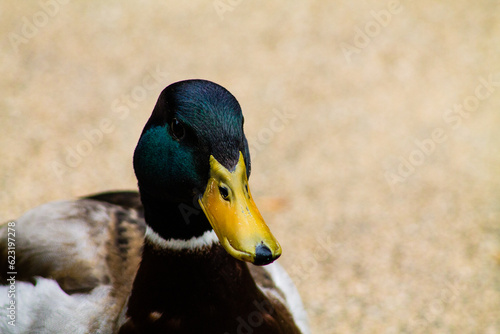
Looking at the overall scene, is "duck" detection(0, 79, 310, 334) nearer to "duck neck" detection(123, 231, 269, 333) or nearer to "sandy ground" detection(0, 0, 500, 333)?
"duck neck" detection(123, 231, 269, 333)

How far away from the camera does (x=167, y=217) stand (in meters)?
1.69

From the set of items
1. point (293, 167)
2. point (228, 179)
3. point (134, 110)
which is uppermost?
point (228, 179)

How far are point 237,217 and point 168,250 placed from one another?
38cm

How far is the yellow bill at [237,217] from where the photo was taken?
1345 millimetres

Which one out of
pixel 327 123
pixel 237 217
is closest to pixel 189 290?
pixel 237 217

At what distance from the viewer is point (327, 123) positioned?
4.05 meters

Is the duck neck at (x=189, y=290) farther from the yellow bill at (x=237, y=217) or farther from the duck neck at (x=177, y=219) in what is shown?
the yellow bill at (x=237, y=217)

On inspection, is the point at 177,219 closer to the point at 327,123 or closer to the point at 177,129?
the point at 177,129

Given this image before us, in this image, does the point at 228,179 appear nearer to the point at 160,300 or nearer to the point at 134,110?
the point at 160,300

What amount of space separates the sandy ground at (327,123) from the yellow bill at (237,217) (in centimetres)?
159

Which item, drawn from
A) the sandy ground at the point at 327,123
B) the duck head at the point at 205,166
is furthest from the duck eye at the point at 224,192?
the sandy ground at the point at 327,123

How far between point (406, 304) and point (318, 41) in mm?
2467

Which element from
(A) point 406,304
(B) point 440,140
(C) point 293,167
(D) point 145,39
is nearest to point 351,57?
(B) point 440,140

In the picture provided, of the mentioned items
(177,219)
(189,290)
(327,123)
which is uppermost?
(177,219)
